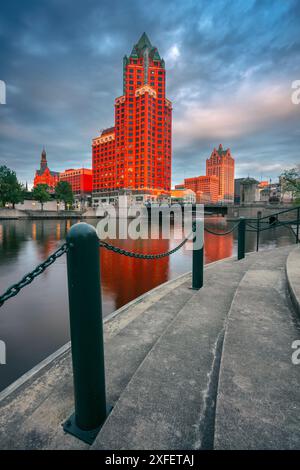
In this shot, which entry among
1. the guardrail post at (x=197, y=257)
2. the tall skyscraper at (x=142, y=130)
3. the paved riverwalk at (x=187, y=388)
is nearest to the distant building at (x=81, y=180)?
the tall skyscraper at (x=142, y=130)

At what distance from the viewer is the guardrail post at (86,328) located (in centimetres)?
161

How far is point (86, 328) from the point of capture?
1653mm

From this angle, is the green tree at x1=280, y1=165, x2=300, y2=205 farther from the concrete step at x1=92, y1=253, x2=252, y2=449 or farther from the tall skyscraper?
the tall skyscraper

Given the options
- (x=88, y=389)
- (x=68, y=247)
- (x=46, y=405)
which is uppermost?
(x=68, y=247)

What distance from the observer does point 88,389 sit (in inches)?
66.2

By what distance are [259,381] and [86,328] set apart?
1500 mm

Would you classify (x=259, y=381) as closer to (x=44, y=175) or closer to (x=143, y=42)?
(x=143, y=42)

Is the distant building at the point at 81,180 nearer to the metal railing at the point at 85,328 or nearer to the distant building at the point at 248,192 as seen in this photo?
the distant building at the point at 248,192
